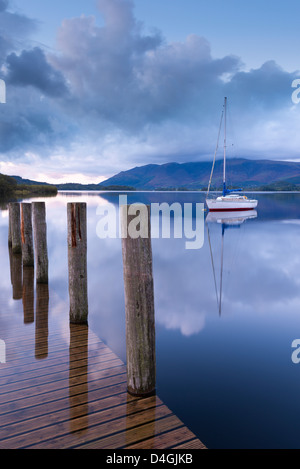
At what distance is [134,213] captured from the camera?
400 cm

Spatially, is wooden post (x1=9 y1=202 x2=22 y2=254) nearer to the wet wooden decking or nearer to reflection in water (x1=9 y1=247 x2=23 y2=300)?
reflection in water (x1=9 y1=247 x2=23 y2=300)

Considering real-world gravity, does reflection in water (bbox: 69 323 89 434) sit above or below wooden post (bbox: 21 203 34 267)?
below

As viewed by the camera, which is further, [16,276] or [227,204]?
[227,204]

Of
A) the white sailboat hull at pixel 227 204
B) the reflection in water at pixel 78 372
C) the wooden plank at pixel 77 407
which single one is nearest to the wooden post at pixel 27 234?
the reflection in water at pixel 78 372

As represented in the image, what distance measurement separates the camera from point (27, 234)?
37.1 ft

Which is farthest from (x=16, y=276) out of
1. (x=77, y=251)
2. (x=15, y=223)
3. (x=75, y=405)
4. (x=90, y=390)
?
(x=75, y=405)

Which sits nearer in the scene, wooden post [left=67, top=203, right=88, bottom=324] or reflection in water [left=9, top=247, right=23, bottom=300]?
wooden post [left=67, top=203, right=88, bottom=324]

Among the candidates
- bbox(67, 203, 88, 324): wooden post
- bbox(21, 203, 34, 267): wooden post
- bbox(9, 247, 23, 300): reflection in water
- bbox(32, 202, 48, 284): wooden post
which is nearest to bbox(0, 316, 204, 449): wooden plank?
bbox(67, 203, 88, 324): wooden post

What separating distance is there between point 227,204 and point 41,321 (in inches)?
1721

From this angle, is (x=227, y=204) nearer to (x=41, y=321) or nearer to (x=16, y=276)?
(x=16, y=276)

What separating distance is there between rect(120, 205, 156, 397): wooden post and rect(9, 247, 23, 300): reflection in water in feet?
17.5

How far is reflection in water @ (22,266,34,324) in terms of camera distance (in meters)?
7.10

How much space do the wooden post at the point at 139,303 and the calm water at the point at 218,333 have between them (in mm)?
1324
